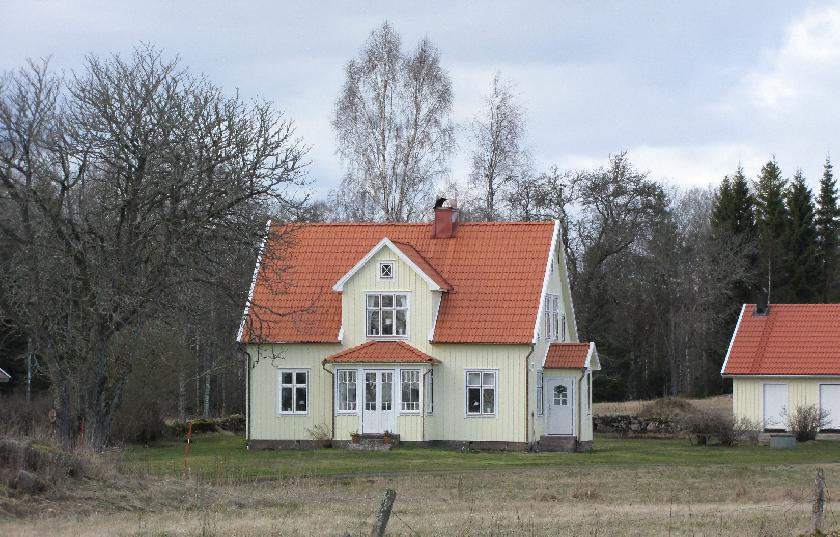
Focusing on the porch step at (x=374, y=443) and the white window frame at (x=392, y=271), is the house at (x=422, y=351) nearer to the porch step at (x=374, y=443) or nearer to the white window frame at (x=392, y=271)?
the white window frame at (x=392, y=271)

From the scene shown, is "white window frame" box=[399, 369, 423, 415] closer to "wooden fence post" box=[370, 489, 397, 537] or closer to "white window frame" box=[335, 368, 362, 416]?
"white window frame" box=[335, 368, 362, 416]

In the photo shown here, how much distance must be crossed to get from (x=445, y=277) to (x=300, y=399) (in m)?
5.67

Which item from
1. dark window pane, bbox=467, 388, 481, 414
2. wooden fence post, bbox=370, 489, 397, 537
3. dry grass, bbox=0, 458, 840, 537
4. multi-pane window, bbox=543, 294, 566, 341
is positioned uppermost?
multi-pane window, bbox=543, 294, 566, 341

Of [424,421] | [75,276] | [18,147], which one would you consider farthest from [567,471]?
[18,147]

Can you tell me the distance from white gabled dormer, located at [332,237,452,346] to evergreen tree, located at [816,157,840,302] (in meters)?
35.4

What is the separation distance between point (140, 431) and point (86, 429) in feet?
33.0

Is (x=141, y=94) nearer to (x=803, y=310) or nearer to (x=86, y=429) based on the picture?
(x=86, y=429)

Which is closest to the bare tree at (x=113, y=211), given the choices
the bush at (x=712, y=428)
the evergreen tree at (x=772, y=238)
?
the bush at (x=712, y=428)

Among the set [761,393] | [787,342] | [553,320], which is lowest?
[761,393]

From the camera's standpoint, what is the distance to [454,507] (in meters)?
22.3

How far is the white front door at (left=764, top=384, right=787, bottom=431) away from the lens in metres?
47.1

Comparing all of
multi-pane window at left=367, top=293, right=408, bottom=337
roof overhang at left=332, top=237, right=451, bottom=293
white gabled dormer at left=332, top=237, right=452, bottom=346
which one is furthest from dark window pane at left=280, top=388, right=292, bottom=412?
roof overhang at left=332, top=237, right=451, bottom=293

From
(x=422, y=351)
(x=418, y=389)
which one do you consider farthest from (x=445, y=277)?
(x=418, y=389)

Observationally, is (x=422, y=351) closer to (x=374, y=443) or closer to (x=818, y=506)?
(x=374, y=443)
